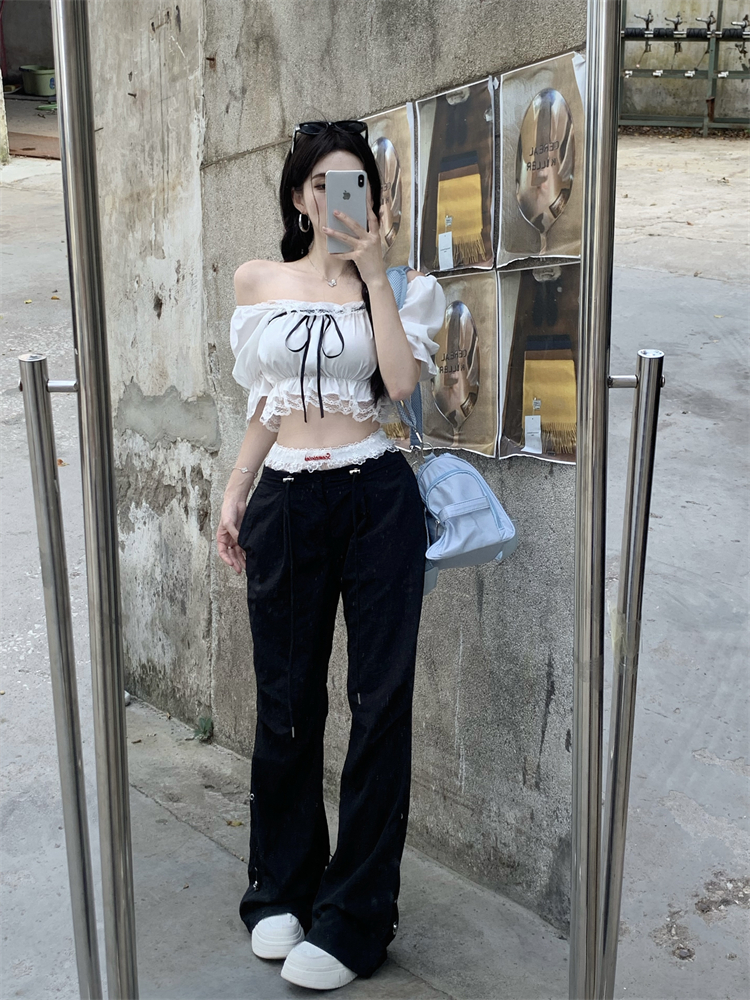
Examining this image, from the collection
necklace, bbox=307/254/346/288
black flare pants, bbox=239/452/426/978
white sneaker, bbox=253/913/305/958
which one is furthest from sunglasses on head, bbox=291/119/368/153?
white sneaker, bbox=253/913/305/958

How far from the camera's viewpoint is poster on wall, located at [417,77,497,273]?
7.28ft

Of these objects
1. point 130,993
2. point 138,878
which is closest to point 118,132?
point 138,878

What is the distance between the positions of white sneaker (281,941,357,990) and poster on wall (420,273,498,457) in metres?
1.08

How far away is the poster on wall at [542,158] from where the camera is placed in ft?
6.72

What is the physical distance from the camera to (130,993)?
61.2 inches

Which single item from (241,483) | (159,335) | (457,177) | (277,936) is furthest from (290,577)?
(159,335)

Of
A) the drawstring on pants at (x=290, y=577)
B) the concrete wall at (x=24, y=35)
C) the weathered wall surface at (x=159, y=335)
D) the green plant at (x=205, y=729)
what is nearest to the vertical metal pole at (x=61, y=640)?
the drawstring on pants at (x=290, y=577)

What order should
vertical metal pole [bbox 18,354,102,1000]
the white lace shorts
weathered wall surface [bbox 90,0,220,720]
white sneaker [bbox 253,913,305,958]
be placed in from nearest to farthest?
vertical metal pole [bbox 18,354,102,1000] → the white lace shorts → white sneaker [bbox 253,913,305,958] → weathered wall surface [bbox 90,0,220,720]

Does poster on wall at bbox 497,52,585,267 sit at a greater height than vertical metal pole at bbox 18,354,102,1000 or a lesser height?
greater

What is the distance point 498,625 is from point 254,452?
0.68 metres

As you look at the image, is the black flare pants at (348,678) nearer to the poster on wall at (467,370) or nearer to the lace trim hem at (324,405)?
the lace trim hem at (324,405)

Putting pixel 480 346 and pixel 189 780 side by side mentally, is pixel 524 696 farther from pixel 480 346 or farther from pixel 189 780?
pixel 189 780

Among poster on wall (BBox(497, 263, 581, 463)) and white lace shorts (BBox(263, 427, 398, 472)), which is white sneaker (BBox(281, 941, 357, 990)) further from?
poster on wall (BBox(497, 263, 581, 463))

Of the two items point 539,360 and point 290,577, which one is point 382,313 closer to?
point 539,360
